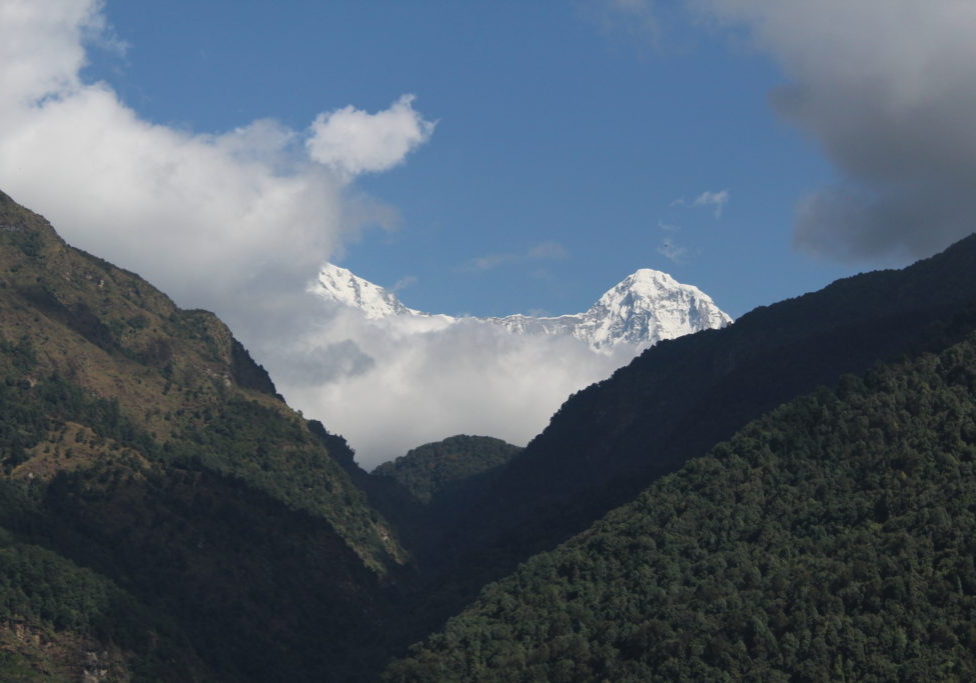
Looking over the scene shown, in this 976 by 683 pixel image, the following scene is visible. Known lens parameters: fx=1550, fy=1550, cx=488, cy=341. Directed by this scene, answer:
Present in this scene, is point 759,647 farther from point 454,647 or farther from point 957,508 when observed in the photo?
point 454,647

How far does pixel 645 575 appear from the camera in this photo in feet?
641

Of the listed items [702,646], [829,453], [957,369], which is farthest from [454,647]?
[957,369]

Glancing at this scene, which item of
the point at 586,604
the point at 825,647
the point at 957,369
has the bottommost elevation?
the point at 825,647

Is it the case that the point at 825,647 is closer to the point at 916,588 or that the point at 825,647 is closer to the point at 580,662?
the point at 916,588

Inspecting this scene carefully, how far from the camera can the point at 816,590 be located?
6570 inches

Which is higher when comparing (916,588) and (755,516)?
(755,516)

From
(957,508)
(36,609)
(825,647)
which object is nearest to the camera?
(825,647)

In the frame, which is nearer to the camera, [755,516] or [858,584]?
[858,584]

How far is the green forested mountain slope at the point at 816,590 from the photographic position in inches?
6191

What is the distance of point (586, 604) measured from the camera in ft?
643

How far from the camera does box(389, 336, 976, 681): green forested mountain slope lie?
157250 mm

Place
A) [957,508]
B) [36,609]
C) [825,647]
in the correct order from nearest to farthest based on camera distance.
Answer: [825,647], [957,508], [36,609]

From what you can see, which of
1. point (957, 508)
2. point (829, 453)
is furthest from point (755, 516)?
point (957, 508)

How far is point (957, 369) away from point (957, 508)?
32459mm
